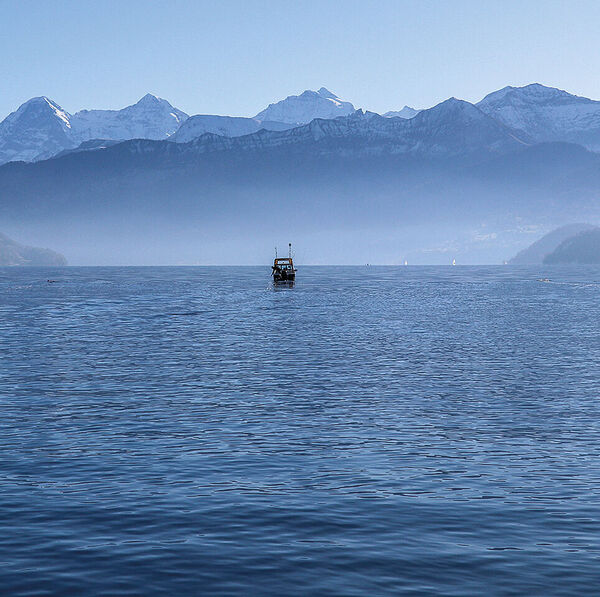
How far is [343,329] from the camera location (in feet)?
356

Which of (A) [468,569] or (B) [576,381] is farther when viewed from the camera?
(B) [576,381]

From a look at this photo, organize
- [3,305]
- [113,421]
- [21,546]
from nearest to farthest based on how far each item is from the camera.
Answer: [21,546], [113,421], [3,305]

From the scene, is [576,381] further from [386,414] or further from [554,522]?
[554,522]

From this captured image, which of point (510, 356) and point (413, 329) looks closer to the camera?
point (510, 356)

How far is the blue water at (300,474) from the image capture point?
77.5ft

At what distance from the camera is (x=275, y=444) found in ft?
128

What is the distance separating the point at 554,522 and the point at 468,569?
5302mm

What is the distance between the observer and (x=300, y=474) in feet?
110

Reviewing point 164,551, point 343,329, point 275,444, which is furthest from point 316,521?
point 343,329

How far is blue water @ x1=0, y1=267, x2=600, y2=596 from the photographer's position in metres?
23.6

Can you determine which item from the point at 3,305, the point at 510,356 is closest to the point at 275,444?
the point at 510,356

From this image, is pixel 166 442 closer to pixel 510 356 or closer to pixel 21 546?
pixel 21 546

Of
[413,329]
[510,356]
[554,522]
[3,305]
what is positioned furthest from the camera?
[3,305]

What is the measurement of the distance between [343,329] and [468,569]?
8495cm
